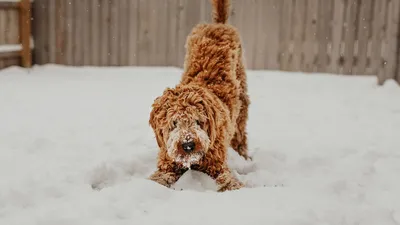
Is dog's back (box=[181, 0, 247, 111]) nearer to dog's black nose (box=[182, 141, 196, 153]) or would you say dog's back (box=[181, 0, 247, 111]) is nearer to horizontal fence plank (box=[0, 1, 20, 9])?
dog's black nose (box=[182, 141, 196, 153])

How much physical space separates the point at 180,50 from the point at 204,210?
6788 mm

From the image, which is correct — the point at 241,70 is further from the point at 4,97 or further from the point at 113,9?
the point at 113,9

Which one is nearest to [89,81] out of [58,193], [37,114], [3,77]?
[3,77]

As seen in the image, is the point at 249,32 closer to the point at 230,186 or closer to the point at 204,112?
the point at 204,112

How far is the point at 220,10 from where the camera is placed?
4773mm

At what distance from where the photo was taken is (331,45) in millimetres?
8969

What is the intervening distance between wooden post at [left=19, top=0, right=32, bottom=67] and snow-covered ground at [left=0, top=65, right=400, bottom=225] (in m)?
1.55

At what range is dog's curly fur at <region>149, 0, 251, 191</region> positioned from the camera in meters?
3.49

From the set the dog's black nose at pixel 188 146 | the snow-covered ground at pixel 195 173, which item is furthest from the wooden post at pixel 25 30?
the dog's black nose at pixel 188 146

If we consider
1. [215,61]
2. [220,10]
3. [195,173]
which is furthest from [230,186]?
[220,10]

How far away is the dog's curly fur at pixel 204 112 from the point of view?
138 inches

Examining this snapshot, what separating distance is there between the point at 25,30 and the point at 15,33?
19cm

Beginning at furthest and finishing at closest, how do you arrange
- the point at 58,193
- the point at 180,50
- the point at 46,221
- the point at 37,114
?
the point at 180,50, the point at 37,114, the point at 58,193, the point at 46,221

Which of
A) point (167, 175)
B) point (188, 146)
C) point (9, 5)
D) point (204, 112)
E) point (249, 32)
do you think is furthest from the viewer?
point (249, 32)
